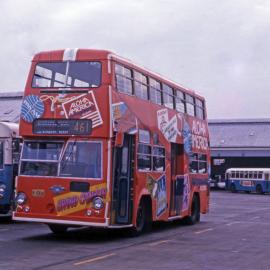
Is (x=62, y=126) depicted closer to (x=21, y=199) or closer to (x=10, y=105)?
(x=21, y=199)

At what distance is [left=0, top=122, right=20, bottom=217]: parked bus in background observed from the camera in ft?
67.6

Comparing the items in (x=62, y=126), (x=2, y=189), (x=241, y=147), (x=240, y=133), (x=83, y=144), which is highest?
(x=240, y=133)

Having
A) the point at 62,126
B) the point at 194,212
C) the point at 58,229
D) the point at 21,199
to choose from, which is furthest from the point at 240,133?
the point at 21,199

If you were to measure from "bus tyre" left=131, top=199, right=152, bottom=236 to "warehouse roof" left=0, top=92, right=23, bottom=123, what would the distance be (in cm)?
3384

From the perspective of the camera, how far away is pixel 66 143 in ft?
51.5

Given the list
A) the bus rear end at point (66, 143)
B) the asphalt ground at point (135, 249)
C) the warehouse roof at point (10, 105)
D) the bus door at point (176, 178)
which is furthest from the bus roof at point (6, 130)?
the warehouse roof at point (10, 105)

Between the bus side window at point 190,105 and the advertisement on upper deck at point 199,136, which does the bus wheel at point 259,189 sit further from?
the bus side window at point 190,105

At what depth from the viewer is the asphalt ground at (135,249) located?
12.2m

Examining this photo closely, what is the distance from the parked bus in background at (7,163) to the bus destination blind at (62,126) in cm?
502

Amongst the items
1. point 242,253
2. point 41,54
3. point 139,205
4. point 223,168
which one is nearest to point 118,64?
point 41,54

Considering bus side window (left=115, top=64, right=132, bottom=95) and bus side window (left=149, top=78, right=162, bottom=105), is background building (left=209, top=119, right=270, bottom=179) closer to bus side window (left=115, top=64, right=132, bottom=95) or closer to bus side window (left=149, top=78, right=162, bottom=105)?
bus side window (left=149, top=78, right=162, bottom=105)

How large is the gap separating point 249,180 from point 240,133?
1730cm

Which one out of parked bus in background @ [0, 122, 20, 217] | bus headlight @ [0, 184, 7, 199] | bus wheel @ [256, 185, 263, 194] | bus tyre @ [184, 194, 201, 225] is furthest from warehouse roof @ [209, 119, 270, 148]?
bus headlight @ [0, 184, 7, 199]

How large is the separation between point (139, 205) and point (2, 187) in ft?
17.7
